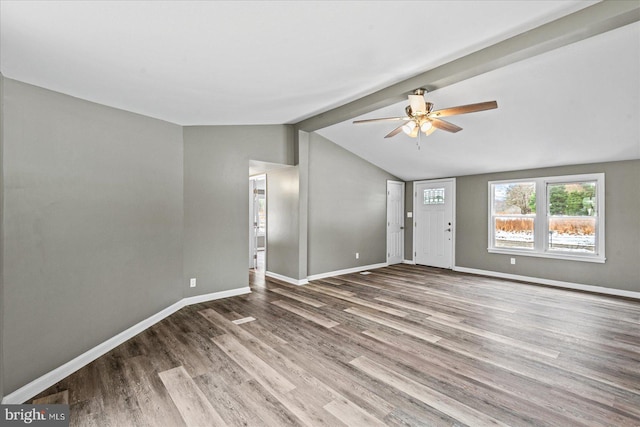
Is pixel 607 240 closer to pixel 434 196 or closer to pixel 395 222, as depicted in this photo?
pixel 434 196

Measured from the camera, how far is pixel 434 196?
740 centimetres

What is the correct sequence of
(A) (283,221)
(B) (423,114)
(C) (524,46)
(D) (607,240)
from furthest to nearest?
(A) (283,221), (D) (607,240), (B) (423,114), (C) (524,46)

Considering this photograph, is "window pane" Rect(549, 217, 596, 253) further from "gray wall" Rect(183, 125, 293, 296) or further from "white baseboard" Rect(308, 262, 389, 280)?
"gray wall" Rect(183, 125, 293, 296)

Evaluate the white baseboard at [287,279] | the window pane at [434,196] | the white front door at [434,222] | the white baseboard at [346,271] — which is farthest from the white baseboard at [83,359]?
the window pane at [434,196]

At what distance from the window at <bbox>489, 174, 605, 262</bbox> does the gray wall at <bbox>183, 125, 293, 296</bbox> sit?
16.0ft

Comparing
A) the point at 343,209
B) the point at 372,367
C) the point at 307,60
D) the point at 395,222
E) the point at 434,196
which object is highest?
the point at 307,60

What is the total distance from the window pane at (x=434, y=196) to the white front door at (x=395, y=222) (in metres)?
0.61

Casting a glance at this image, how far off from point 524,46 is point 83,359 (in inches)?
185

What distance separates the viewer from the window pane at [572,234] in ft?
17.5

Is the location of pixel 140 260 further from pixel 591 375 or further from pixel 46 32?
pixel 591 375

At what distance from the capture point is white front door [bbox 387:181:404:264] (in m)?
7.53

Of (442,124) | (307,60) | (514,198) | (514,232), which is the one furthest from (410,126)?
(514,232)

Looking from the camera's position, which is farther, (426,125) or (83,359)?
(426,125)

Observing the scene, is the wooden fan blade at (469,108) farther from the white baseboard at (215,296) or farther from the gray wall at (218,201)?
the white baseboard at (215,296)
